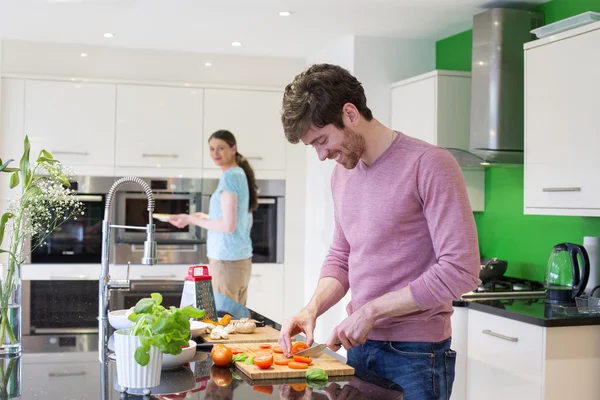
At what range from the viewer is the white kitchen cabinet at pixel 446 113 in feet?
13.3

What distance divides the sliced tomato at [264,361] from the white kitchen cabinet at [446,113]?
2.50 m

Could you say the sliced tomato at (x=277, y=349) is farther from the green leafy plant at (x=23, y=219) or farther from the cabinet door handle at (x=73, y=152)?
the cabinet door handle at (x=73, y=152)

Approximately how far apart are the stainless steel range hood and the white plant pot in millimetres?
2532

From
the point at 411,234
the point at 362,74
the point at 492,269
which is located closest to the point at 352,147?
the point at 411,234

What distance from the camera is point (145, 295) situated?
3049 millimetres

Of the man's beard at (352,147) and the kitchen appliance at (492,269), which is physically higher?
the man's beard at (352,147)

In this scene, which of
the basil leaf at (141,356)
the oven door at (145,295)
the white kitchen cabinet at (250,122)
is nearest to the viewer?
the basil leaf at (141,356)

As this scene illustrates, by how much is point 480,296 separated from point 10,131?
3175mm

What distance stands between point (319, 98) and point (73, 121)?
11.3 feet

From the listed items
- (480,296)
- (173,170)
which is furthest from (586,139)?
(173,170)

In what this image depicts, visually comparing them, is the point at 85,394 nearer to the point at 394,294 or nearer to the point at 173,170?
the point at 394,294

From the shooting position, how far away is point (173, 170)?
5.11m

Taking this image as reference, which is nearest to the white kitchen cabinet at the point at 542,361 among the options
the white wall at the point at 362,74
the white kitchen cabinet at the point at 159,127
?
the white wall at the point at 362,74

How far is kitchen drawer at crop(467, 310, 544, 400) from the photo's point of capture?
2.82 metres
